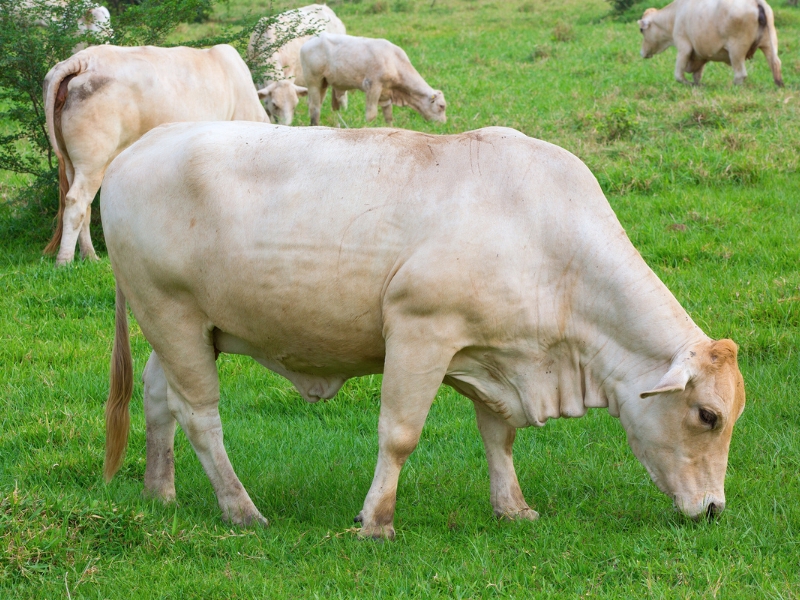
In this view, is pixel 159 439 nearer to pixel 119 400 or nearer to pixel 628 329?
pixel 119 400

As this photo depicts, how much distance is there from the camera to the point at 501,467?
4.65 metres

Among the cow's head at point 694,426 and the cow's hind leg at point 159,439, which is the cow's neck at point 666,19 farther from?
the cow's hind leg at point 159,439

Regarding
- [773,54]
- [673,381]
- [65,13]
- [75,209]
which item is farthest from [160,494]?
[773,54]

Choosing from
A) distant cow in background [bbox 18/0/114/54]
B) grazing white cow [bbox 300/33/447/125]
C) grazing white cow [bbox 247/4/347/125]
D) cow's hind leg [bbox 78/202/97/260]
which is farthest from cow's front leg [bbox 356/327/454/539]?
grazing white cow [bbox 300/33/447/125]

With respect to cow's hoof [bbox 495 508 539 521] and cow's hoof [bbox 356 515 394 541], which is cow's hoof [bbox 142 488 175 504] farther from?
cow's hoof [bbox 495 508 539 521]

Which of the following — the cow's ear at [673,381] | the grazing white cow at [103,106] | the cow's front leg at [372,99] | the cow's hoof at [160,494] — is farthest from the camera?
the cow's front leg at [372,99]

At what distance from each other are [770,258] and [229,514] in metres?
5.17

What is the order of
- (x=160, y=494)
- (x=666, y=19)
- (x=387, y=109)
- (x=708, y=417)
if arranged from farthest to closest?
(x=666, y=19)
(x=387, y=109)
(x=160, y=494)
(x=708, y=417)

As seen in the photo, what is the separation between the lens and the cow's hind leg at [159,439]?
495 centimetres

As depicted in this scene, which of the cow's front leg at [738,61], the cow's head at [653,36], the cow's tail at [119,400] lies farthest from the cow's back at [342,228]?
the cow's head at [653,36]

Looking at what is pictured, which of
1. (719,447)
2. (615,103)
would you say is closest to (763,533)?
(719,447)

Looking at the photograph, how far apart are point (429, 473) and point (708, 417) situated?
1602 mm

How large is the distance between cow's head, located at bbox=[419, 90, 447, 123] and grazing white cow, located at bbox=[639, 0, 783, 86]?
4.03 metres

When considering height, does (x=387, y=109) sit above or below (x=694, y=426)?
below
